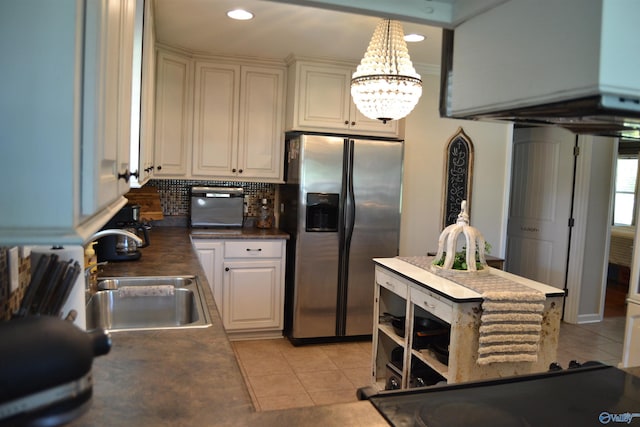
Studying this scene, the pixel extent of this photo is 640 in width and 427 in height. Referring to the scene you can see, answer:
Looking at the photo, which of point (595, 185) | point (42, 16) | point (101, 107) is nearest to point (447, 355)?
point (101, 107)

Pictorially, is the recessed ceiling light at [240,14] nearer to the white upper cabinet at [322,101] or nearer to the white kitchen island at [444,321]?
the white upper cabinet at [322,101]

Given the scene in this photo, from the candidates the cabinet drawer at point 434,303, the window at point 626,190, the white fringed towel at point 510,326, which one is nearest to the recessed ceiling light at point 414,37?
the cabinet drawer at point 434,303

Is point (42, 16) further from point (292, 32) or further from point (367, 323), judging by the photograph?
point (367, 323)

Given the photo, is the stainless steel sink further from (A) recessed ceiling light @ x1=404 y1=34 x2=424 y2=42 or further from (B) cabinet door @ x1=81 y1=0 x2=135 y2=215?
(A) recessed ceiling light @ x1=404 y1=34 x2=424 y2=42

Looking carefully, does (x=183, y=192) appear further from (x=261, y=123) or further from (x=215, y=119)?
(x=261, y=123)

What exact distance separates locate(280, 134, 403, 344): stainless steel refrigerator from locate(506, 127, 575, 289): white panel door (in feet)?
6.61

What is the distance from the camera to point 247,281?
13.6ft

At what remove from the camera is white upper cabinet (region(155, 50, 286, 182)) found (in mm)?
4039

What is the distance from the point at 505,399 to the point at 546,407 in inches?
3.7

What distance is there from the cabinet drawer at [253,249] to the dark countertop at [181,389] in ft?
7.32

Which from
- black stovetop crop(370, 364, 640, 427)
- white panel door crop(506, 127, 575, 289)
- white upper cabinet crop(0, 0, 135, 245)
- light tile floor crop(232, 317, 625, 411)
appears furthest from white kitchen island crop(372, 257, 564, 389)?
white panel door crop(506, 127, 575, 289)

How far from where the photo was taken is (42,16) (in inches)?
31.1

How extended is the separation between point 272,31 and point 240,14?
41cm

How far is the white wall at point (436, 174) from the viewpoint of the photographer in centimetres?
441
